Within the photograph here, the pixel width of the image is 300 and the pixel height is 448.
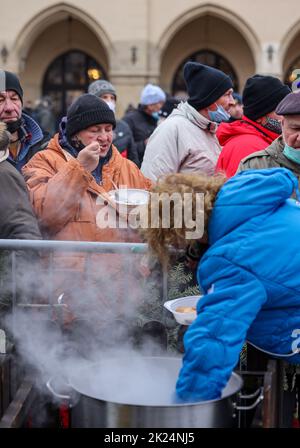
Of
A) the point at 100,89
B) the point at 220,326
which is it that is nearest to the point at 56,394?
the point at 220,326

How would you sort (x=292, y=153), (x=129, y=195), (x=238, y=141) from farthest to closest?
(x=238, y=141) < (x=129, y=195) < (x=292, y=153)

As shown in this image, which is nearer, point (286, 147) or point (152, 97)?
point (286, 147)

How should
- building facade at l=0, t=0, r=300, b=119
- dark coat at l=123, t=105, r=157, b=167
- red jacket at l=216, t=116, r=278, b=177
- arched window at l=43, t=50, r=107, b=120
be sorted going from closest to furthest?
red jacket at l=216, t=116, r=278, b=177 → dark coat at l=123, t=105, r=157, b=167 → building facade at l=0, t=0, r=300, b=119 → arched window at l=43, t=50, r=107, b=120

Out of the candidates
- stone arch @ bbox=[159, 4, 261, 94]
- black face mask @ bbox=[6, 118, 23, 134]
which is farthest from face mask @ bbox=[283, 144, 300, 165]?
stone arch @ bbox=[159, 4, 261, 94]

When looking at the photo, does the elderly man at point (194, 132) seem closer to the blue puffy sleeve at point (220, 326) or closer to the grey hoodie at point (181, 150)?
the grey hoodie at point (181, 150)

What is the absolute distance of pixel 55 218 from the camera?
12.7 feet

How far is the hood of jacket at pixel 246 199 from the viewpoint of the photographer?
2.70 meters

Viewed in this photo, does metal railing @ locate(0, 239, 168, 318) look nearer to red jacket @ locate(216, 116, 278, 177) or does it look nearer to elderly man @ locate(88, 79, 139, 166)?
red jacket @ locate(216, 116, 278, 177)

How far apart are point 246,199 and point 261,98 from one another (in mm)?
1959

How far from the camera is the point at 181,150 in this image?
468cm

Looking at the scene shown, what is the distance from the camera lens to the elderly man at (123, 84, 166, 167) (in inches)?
324

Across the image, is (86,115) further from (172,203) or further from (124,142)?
(124,142)
